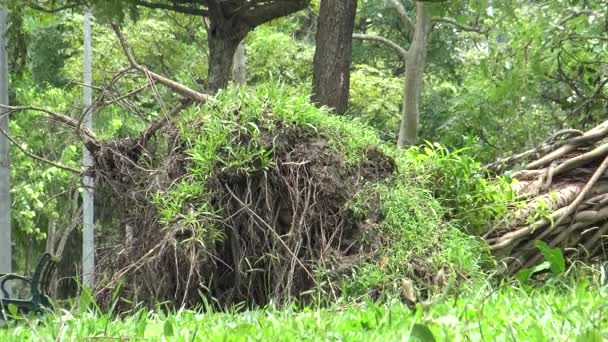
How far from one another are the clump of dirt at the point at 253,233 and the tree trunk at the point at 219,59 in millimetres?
3476

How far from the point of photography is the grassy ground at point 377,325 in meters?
2.26

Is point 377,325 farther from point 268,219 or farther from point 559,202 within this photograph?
point 559,202

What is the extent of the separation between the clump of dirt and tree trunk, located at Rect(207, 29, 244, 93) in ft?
11.4

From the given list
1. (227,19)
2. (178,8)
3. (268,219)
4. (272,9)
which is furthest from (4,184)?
(268,219)

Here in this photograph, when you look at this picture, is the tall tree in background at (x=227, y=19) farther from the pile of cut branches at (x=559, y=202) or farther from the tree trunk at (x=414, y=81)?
the tree trunk at (x=414, y=81)

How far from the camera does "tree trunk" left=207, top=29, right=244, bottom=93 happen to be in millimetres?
8430

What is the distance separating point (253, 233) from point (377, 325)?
2169 millimetres

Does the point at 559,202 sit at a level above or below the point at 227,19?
below

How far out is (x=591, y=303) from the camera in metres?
2.89

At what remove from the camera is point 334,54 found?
297 inches

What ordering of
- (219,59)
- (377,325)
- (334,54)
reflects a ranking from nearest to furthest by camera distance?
(377,325) < (334,54) < (219,59)

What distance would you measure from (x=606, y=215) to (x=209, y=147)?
2.98m

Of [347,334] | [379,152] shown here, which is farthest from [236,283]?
[347,334]

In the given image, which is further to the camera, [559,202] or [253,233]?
[559,202]
